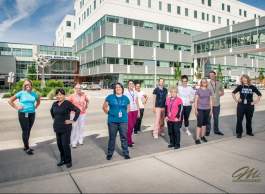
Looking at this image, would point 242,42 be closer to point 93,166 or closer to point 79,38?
point 79,38

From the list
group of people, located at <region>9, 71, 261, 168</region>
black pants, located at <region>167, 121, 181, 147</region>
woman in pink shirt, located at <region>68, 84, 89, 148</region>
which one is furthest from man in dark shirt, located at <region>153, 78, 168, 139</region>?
woman in pink shirt, located at <region>68, 84, 89, 148</region>

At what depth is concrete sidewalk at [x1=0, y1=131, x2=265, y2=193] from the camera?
161 inches

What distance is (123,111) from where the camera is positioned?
18.4ft

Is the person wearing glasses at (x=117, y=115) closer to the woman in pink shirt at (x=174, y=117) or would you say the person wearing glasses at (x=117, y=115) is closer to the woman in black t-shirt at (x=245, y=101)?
the woman in pink shirt at (x=174, y=117)

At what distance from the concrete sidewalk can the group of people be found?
0.65 m

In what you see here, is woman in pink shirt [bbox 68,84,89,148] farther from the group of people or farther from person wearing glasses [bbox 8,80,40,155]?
person wearing glasses [bbox 8,80,40,155]

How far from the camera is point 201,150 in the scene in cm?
626

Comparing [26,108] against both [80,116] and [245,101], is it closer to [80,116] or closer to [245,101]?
[80,116]

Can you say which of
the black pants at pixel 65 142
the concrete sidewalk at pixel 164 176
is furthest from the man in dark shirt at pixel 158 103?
the black pants at pixel 65 142

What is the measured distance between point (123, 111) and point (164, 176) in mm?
1745

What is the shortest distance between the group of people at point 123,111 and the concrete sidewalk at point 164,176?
2.14ft

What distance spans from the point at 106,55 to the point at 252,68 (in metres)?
45.8

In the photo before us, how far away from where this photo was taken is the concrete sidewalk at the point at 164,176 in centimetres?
408

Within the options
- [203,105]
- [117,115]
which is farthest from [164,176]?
[203,105]
